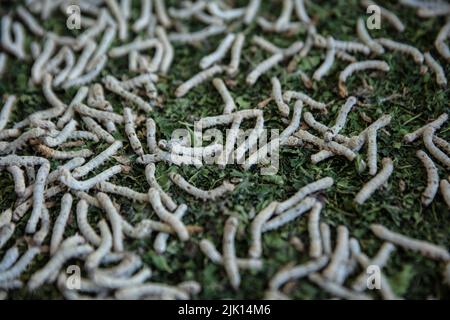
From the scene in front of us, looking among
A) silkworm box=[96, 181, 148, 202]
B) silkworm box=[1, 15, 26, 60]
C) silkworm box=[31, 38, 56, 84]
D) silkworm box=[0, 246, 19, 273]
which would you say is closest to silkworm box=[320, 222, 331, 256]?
silkworm box=[96, 181, 148, 202]

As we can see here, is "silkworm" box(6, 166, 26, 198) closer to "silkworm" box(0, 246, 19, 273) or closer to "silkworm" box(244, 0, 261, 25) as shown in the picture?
"silkworm" box(0, 246, 19, 273)

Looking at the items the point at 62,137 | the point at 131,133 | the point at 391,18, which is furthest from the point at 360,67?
the point at 62,137

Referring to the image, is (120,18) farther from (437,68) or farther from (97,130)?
(437,68)

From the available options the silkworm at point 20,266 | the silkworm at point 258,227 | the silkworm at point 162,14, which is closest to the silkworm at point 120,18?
the silkworm at point 162,14

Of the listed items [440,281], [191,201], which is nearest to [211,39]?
[191,201]

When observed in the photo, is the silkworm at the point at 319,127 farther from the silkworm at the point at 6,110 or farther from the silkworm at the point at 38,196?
the silkworm at the point at 6,110

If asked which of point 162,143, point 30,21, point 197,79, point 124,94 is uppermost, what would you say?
point 30,21
